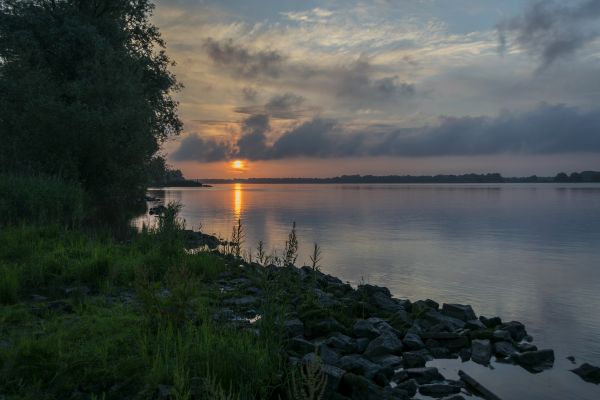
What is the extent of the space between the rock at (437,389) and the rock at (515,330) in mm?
4605

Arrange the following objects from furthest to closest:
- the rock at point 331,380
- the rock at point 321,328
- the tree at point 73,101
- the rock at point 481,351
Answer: the tree at point 73,101, the rock at point 481,351, the rock at point 321,328, the rock at point 331,380

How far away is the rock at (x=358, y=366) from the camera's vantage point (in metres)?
8.24

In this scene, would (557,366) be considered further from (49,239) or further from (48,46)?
(48,46)

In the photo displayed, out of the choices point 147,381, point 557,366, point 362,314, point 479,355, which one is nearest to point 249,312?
point 362,314

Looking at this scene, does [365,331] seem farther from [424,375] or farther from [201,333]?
[201,333]

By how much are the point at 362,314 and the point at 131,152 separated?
23117mm

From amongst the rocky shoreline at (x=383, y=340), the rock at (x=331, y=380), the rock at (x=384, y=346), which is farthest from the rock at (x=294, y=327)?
the rock at (x=331, y=380)

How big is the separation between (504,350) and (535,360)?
26.1 inches

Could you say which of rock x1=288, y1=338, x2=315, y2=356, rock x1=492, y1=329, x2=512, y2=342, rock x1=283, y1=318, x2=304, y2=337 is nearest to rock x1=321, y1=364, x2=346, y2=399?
rock x1=288, y1=338, x2=315, y2=356

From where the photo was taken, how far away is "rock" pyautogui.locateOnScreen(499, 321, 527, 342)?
40.8 ft

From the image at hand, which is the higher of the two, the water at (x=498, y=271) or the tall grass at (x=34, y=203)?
the tall grass at (x=34, y=203)

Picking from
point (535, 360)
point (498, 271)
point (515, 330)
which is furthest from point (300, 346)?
point (498, 271)

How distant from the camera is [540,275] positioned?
2262cm

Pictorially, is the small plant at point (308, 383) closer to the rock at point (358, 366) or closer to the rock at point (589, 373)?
the rock at point (358, 366)
